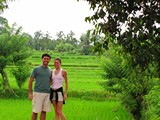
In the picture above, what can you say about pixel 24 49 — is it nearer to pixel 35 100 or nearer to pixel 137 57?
pixel 35 100

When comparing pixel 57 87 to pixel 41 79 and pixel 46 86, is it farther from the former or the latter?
pixel 41 79

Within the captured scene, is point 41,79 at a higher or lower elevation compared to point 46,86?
higher

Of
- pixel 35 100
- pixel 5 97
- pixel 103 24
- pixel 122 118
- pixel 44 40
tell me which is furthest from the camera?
pixel 44 40

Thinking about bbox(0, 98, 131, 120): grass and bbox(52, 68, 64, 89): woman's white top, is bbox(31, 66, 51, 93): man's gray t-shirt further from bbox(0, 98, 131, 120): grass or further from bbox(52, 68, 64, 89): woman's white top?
bbox(0, 98, 131, 120): grass

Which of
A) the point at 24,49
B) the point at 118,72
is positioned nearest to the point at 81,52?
the point at 24,49

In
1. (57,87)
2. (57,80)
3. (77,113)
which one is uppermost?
(57,80)

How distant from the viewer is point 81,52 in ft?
178

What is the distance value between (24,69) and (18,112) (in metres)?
5.97

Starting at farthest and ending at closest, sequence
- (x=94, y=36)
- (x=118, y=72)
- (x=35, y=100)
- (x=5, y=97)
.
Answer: (x=5, y=97) < (x=118, y=72) < (x=35, y=100) < (x=94, y=36)

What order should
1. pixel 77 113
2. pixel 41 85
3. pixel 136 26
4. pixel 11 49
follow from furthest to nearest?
pixel 11 49 < pixel 77 113 < pixel 41 85 < pixel 136 26

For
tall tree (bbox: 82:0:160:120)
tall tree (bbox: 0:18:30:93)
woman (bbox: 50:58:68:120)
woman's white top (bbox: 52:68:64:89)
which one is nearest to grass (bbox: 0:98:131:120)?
woman (bbox: 50:58:68:120)

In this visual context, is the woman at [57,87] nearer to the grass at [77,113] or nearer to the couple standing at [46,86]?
the couple standing at [46,86]

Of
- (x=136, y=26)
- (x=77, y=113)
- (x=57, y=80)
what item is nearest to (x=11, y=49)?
(x=77, y=113)

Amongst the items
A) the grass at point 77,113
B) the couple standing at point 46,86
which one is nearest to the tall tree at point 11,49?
the grass at point 77,113
